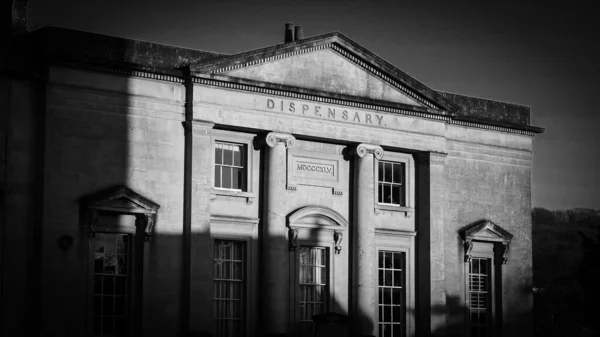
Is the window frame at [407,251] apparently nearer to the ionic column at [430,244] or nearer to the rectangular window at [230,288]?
the ionic column at [430,244]

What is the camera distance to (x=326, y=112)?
33344mm

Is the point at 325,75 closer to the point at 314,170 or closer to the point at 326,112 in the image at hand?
the point at 326,112

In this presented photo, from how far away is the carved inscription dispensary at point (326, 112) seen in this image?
1276 inches

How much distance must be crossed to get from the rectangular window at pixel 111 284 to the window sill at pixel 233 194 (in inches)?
114

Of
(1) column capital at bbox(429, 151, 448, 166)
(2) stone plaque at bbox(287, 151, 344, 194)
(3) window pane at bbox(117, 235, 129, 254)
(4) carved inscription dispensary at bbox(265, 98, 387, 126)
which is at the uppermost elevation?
(4) carved inscription dispensary at bbox(265, 98, 387, 126)

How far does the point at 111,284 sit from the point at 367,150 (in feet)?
30.8

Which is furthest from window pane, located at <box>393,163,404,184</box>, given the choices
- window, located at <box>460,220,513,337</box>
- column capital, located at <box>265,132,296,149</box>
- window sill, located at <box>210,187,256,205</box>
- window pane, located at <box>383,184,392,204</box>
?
window sill, located at <box>210,187,256,205</box>

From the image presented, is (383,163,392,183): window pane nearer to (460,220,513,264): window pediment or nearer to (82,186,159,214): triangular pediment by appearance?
(460,220,513,264): window pediment

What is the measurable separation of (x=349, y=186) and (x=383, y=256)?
8.62ft

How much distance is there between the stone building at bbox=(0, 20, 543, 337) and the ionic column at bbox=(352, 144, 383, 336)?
2.2 inches

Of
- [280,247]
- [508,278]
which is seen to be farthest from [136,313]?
[508,278]

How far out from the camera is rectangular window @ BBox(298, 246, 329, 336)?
32.9 metres

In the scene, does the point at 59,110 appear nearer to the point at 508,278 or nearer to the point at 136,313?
the point at 136,313

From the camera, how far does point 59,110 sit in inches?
1131
